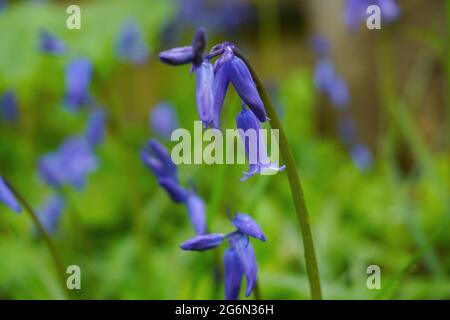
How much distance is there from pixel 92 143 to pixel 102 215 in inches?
23.8

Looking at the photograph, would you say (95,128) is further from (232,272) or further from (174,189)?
(232,272)

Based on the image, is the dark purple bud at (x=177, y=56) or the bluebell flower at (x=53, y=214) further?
the bluebell flower at (x=53, y=214)

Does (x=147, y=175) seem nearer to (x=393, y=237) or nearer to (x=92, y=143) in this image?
(x=92, y=143)

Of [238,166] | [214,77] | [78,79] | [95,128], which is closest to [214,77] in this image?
[214,77]

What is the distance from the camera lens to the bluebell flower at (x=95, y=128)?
246 cm

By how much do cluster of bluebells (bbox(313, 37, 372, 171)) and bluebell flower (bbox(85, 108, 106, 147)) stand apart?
3.18 feet

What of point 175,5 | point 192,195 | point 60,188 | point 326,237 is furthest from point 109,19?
point 192,195

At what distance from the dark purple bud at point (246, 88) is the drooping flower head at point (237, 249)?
21 centimetres

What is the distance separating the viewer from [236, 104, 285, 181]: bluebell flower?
110 centimetres

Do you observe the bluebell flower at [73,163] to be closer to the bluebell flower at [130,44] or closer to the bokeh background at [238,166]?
the bokeh background at [238,166]

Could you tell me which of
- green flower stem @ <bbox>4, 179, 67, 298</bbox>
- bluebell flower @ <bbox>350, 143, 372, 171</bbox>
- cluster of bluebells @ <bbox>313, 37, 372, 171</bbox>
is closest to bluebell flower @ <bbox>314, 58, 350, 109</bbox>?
cluster of bluebells @ <bbox>313, 37, 372, 171</bbox>

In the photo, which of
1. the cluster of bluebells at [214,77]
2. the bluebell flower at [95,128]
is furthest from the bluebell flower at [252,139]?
the bluebell flower at [95,128]

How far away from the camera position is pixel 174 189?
1446 millimetres

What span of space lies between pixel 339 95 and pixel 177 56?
2.19 meters
